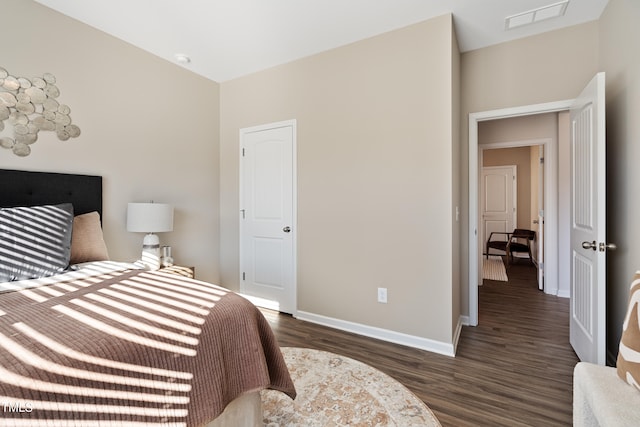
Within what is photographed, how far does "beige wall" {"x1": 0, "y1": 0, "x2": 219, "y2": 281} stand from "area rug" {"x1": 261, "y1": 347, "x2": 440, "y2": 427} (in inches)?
78.9

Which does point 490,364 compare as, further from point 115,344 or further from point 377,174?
point 115,344

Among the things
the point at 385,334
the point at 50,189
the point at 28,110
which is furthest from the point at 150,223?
the point at 385,334

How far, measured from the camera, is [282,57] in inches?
122

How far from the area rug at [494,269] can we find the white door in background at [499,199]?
268mm

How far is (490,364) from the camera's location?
220cm

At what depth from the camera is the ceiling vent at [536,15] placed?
227cm

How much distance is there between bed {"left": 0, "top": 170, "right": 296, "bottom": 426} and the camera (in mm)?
819

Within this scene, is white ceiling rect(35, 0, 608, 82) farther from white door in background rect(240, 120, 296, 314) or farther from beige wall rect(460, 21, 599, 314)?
white door in background rect(240, 120, 296, 314)

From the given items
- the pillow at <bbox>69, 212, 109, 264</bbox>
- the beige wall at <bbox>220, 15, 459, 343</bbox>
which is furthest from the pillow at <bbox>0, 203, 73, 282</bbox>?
the beige wall at <bbox>220, 15, 459, 343</bbox>

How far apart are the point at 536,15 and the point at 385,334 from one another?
289 centimetres

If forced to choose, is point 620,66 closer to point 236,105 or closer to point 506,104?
point 506,104

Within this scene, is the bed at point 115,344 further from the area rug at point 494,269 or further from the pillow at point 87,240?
the area rug at point 494,269

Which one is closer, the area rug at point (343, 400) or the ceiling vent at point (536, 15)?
the area rug at point (343, 400)

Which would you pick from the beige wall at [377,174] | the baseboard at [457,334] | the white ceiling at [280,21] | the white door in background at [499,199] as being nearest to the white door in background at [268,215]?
the beige wall at [377,174]
